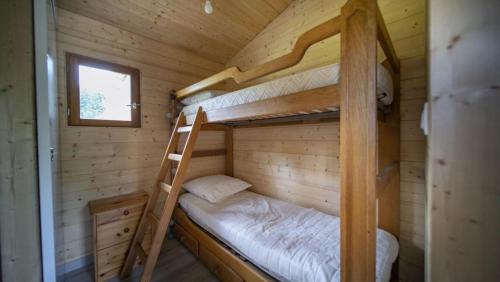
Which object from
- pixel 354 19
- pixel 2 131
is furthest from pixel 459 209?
pixel 2 131

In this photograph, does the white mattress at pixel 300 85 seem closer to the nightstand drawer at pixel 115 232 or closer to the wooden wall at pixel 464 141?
the wooden wall at pixel 464 141

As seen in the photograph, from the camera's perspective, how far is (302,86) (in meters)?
1.09

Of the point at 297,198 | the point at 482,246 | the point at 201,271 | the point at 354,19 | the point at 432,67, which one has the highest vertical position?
the point at 354,19

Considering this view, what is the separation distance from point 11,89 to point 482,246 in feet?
5.50

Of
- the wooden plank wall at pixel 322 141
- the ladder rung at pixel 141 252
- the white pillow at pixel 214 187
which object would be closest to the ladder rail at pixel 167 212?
the ladder rung at pixel 141 252

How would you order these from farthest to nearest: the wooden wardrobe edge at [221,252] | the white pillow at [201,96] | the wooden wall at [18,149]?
the white pillow at [201,96], the wooden wardrobe edge at [221,252], the wooden wall at [18,149]

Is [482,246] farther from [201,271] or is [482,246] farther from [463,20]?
[201,271]

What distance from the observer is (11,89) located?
78 centimetres

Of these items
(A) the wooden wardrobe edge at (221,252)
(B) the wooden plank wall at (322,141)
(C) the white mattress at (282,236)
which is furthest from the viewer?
(B) the wooden plank wall at (322,141)

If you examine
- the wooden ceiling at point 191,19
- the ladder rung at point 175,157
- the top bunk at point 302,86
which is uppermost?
the wooden ceiling at point 191,19

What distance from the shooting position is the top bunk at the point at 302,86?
93cm

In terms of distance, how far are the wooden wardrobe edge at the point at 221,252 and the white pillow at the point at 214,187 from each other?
293 mm

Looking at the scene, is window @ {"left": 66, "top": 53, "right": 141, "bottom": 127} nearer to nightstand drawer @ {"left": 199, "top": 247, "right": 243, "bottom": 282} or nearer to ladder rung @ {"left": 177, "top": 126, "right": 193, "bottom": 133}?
ladder rung @ {"left": 177, "top": 126, "right": 193, "bottom": 133}

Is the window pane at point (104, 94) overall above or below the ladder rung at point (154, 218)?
above
